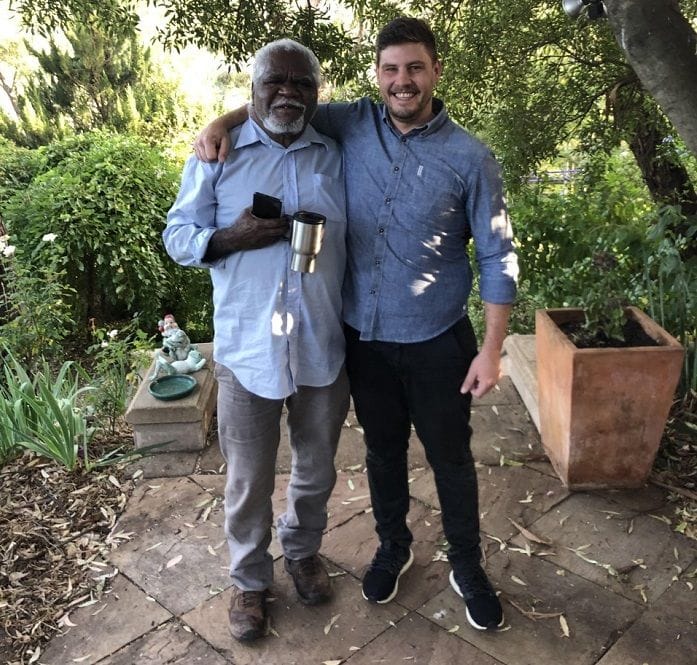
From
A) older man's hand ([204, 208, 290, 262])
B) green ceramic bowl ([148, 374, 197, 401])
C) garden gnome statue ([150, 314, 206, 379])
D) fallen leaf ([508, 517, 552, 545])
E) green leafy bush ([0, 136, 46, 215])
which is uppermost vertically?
older man's hand ([204, 208, 290, 262])

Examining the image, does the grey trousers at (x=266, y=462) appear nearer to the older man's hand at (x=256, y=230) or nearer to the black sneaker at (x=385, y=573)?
the black sneaker at (x=385, y=573)

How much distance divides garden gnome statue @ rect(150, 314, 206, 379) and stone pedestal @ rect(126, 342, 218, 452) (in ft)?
0.55

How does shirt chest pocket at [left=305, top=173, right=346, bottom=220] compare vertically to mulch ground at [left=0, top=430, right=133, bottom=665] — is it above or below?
above

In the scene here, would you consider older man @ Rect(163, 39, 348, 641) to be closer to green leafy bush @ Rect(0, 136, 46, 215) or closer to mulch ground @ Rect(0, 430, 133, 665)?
mulch ground @ Rect(0, 430, 133, 665)

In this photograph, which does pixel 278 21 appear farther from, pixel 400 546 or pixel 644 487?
pixel 644 487

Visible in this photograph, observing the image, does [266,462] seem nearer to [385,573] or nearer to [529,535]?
[385,573]

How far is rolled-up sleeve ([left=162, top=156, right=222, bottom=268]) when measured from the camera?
6.61ft

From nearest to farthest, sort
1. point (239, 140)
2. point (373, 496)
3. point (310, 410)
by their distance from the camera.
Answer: point (239, 140) < point (310, 410) < point (373, 496)

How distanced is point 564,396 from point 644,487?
603mm

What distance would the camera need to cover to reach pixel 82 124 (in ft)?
39.0

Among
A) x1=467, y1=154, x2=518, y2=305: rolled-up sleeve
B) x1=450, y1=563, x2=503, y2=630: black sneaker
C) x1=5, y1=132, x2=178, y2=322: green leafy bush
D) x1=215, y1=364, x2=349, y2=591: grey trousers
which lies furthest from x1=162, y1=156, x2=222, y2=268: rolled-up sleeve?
x1=5, y1=132, x2=178, y2=322: green leafy bush

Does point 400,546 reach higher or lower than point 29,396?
lower

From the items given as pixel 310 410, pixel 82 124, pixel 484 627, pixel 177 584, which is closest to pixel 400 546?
pixel 484 627

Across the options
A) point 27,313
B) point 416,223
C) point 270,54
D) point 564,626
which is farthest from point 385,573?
point 27,313
